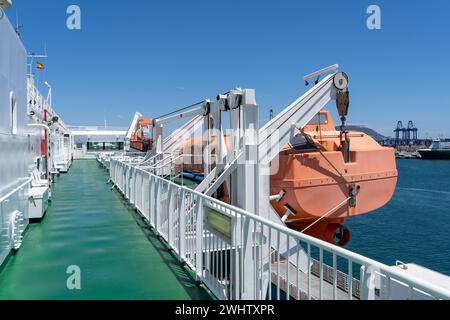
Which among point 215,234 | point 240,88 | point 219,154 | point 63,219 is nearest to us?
point 215,234

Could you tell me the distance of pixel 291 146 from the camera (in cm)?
647

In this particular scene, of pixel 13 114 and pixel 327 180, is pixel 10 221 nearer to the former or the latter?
pixel 13 114

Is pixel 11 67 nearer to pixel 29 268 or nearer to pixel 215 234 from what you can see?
pixel 29 268

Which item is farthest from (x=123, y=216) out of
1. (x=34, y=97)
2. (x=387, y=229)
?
(x=387, y=229)

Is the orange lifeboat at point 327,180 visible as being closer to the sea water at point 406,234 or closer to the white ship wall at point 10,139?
the white ship wall at point 10,139

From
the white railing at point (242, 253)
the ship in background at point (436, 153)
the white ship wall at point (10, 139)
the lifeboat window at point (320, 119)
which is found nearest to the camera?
the white railing at point (242, 253)

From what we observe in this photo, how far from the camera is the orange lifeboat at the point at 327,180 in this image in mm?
6145

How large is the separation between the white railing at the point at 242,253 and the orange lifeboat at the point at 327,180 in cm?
82

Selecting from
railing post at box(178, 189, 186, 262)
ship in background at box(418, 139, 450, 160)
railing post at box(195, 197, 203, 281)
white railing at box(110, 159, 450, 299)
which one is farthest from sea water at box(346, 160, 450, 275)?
ship in background at box(418, 139, 450, 160)

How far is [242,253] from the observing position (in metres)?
3.01

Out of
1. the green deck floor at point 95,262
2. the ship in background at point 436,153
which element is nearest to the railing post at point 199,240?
the green deck floor at point 95,262

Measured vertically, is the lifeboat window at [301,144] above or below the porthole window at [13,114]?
below

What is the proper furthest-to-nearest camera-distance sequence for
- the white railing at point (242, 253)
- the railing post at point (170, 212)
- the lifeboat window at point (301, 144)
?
1. the lifeboat window at point (301, 144)
2. the railing post at point (170, 212)
3. the white railing at point (242, 253)
